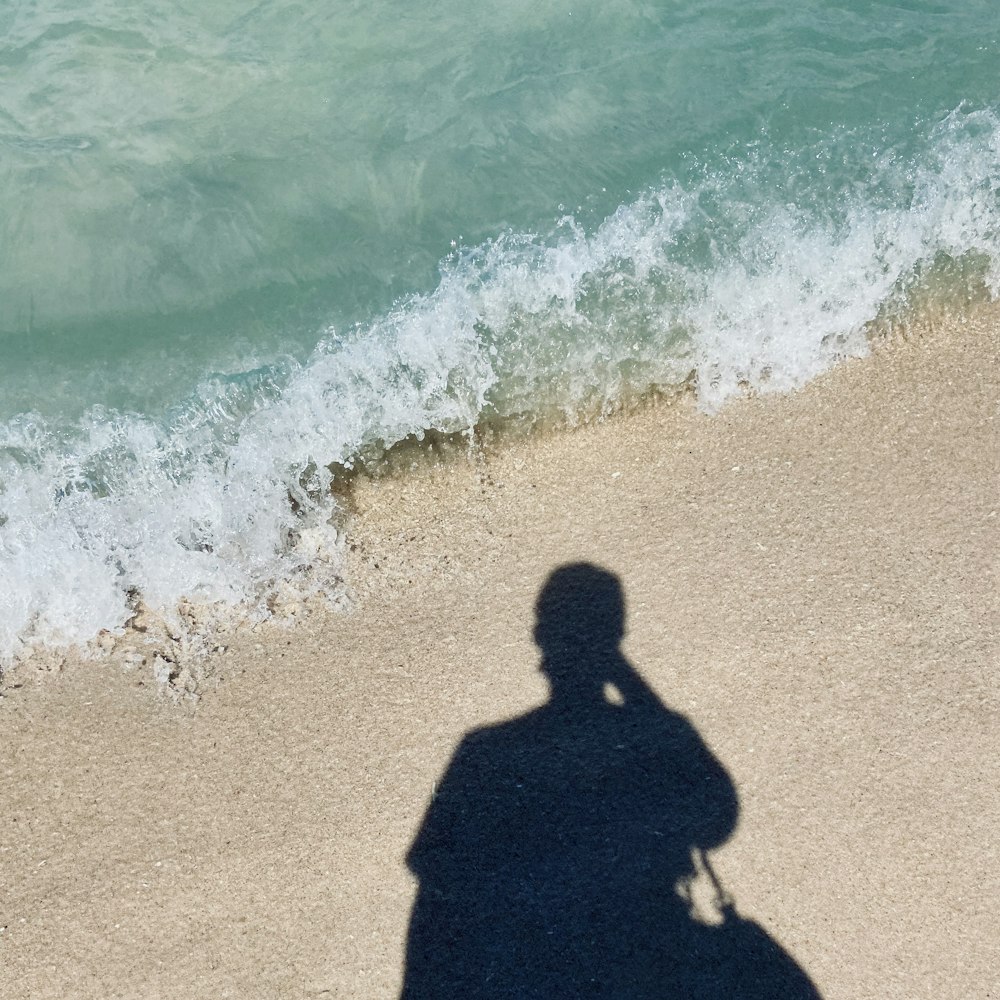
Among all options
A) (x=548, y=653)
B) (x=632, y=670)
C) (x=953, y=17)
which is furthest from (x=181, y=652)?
(x=953, y=17)

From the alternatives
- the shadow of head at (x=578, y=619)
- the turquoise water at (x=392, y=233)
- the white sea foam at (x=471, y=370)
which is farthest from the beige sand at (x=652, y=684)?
the turquoise water at (x=392, y=233)

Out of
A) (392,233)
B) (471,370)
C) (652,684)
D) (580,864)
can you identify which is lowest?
(580,864)

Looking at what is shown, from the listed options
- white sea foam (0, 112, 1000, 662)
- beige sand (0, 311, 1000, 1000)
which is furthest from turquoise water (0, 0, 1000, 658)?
beige sand (0, 311, 1000, 1000)

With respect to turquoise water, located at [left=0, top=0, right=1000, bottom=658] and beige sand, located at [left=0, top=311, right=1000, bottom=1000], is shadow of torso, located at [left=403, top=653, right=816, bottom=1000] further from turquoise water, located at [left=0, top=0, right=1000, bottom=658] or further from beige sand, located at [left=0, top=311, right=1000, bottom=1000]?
turquoise water, located at [left=0, top=0, right=1000, bottom=658]

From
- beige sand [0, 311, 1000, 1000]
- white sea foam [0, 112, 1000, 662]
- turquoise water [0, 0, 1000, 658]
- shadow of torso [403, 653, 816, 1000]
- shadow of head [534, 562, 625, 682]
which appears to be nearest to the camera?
shadow of torso [403, 653, 816, 1000]

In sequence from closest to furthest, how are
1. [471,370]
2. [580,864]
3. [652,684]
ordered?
[580,864], [652,684], [471,370]

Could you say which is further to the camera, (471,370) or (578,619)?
(471,370)

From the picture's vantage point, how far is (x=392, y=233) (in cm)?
577

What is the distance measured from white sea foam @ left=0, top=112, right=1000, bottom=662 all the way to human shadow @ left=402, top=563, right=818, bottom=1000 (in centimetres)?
143

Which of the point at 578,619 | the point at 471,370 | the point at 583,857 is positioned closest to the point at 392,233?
the point at 471,370

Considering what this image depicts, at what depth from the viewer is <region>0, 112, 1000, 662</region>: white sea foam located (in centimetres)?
477

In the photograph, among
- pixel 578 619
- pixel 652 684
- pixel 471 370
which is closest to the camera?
pixel 652 684

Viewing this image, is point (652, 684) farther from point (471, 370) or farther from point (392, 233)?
point (392, 233)

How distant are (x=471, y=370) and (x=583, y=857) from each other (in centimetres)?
272
